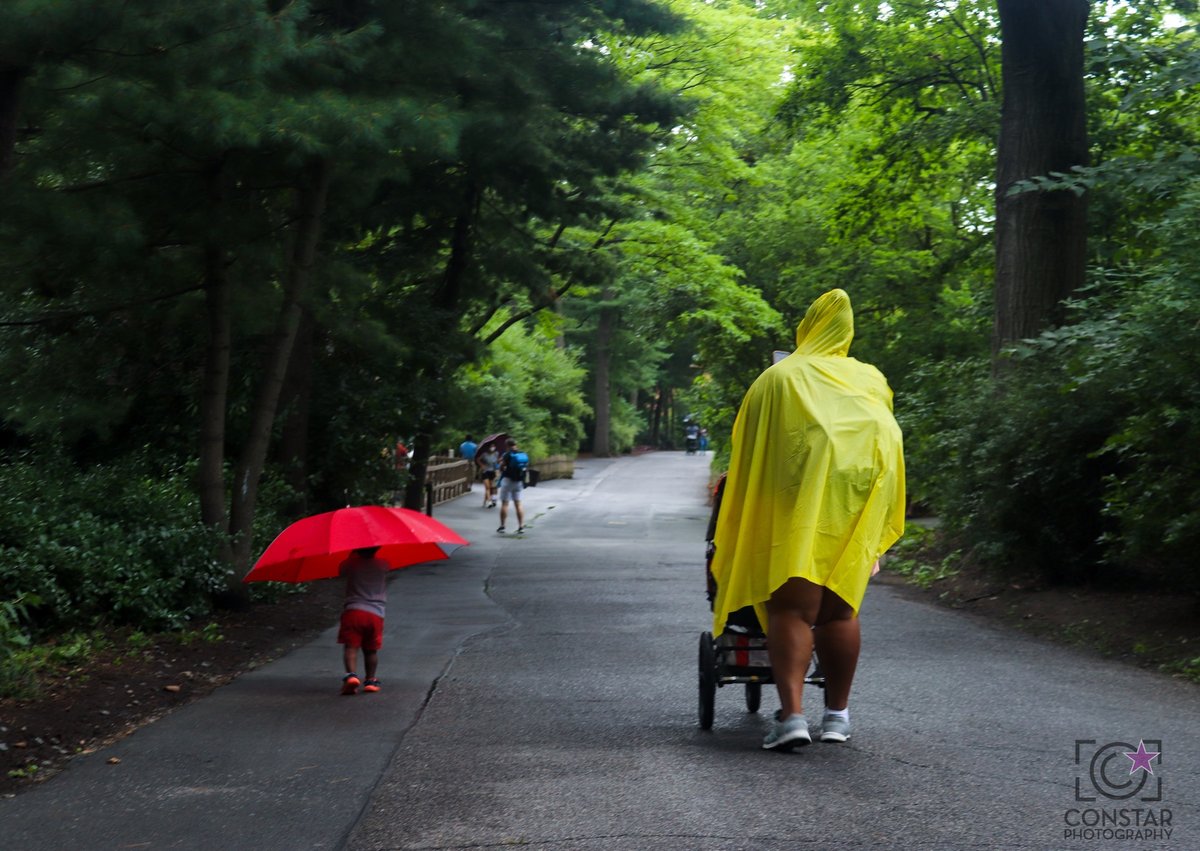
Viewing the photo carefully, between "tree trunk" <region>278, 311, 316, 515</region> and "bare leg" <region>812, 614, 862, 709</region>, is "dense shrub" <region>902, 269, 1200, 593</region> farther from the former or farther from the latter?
"tree trunk" <region>278, 311, 316, 515</region>

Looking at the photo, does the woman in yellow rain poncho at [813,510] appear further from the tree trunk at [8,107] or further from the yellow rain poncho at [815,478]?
the tree trunk at [8,107]

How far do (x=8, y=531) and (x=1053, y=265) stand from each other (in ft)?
36.5

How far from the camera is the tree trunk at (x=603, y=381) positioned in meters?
65.4

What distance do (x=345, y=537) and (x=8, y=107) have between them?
12.7 feet

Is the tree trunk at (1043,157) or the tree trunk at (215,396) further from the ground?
the tree trunk at (1043,157)

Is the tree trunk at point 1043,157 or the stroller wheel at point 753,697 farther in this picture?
the tree trunk at point 1043,157

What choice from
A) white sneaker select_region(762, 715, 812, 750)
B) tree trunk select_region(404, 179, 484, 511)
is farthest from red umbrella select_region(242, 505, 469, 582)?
tree trunk select_region(404, 179, 484, 511)

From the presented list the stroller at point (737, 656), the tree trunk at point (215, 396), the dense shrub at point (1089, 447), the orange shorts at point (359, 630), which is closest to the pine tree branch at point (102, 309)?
the tree trunk at point (215, 396)

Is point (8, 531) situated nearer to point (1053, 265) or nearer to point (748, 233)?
point (1053, 265)

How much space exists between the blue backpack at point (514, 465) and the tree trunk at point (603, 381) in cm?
3576

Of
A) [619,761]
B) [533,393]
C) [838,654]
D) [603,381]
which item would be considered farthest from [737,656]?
[603,381]

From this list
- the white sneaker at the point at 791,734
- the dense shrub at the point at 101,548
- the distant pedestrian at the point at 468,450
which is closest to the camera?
the white sneaker at the point at 791,734

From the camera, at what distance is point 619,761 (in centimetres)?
630

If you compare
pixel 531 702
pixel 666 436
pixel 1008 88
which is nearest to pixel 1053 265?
pixel 1008 88
